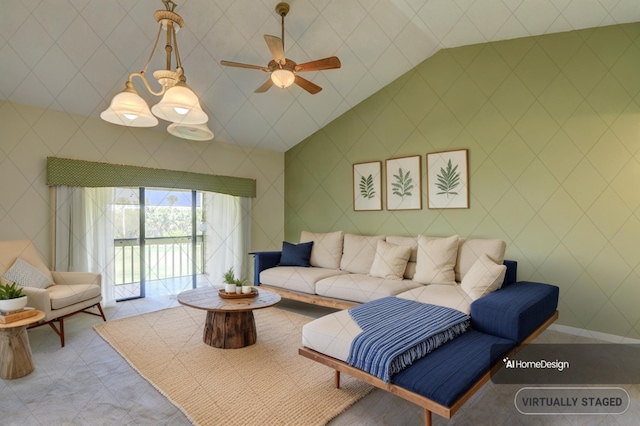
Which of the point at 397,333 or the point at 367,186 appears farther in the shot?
the point at 367,186

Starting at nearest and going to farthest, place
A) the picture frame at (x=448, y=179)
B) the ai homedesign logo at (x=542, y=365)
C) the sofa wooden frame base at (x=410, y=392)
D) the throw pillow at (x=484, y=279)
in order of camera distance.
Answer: the sofa wooden frame base at (x=410, y=392) → the ai homedesign logo at (x=542, y=365) → the throw pillow at (x=484, y=279) → the picture frame at (x=448, y=179)

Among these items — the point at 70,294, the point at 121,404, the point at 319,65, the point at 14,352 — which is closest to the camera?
the point at 121,404

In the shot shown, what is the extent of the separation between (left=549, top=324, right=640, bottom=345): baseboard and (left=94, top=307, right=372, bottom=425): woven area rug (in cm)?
234

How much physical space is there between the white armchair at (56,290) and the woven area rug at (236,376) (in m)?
0.35

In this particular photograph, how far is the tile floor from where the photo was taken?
1829 mm

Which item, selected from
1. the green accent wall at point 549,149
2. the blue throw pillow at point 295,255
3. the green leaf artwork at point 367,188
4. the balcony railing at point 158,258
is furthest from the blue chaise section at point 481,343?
the balcony railing at point 158,258

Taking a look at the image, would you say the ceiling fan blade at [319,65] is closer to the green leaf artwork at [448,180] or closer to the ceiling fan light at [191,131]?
the ceiling fan light at [191,131]

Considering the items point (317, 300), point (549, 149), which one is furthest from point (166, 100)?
point (549, 149)

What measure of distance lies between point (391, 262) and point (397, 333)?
1691 millimetres

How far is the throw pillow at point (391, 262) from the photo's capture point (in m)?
3.60

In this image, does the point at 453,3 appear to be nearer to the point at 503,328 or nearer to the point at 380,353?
the point at 503,328

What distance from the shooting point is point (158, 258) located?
4.61 meters

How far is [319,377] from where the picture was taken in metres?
2.30

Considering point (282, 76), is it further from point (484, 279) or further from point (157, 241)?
point (157, 241)
